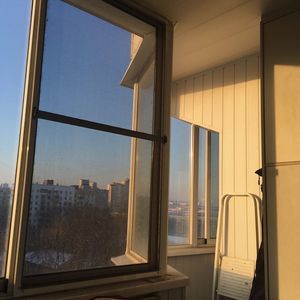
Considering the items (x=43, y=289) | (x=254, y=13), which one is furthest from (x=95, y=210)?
(x=254, y=13)

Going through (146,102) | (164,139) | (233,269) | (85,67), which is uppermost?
Result: (85,67)

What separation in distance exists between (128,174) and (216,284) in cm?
152

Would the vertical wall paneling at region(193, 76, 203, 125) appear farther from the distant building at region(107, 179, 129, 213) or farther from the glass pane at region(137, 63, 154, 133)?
the distant building at region(107, 179, 129, 213)

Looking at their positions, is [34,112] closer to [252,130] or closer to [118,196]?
[118,196]

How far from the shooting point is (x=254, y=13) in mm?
2430

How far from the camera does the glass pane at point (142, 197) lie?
85.9 inches

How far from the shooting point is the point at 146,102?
235 cm

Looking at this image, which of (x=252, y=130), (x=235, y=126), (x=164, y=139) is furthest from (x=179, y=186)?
(x=164, y=139)

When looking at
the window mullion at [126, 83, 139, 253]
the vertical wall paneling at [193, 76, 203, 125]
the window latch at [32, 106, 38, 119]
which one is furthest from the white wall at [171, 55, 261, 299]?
the window latch at [32, 106, 38, 119]

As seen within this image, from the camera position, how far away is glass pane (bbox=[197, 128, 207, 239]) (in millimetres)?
3660

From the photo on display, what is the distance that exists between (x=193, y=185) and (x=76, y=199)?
192 cm

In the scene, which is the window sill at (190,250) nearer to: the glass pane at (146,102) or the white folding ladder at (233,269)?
the white folding ladder at (233,269)

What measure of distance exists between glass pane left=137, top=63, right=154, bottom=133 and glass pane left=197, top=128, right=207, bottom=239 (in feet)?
4.89

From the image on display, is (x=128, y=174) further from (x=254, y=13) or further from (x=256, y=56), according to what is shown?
(x=256, y=56)
